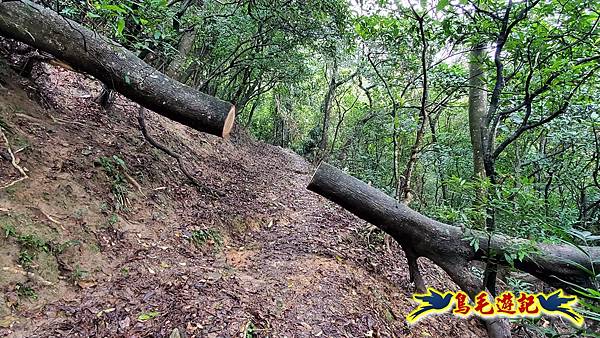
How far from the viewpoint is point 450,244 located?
3686 millimetres

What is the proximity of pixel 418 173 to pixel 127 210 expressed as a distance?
9.19m

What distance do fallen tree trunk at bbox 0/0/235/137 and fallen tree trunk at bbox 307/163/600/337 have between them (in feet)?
4.79

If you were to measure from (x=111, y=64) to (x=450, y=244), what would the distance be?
3.99m

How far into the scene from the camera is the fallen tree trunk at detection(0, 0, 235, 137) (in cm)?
313

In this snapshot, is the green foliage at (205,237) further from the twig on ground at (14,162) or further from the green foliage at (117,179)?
the twig on ground at (14,162)

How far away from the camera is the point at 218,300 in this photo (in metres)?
2.64

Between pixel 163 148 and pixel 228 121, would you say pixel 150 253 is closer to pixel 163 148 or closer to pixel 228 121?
pixel 228 121

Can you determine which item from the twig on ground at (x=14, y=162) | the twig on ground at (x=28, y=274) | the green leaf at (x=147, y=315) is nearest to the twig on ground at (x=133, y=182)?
the twig on ground at (x=14, y=162)

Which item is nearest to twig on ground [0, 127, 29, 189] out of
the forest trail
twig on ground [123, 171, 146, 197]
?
the forest trail

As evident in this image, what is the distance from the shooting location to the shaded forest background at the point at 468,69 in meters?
3.22


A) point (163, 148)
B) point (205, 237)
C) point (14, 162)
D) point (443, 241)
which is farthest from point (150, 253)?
point (443, 241)

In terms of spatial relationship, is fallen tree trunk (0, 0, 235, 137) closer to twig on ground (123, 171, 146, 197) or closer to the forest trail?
the forest trail

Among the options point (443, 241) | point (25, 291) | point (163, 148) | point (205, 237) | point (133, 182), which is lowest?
point (25, 291)

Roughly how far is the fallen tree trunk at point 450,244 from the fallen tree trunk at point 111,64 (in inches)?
57.5
